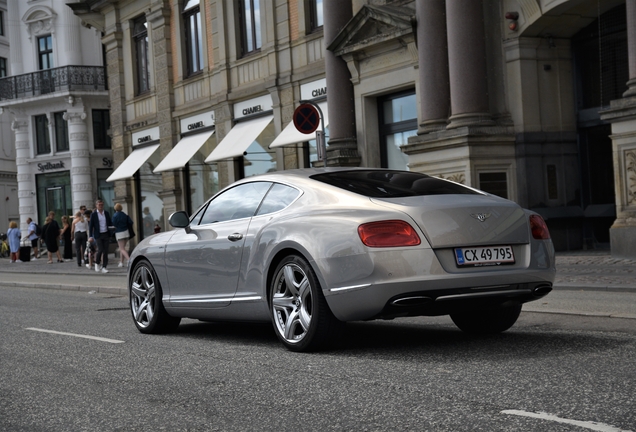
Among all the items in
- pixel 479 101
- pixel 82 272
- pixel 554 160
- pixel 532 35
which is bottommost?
pixel 82 272

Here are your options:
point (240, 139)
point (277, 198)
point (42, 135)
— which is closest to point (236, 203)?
point (277, 198)

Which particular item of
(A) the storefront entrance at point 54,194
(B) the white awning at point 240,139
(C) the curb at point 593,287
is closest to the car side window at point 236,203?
(C) the curb at point 593,287

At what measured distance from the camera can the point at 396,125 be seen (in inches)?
914

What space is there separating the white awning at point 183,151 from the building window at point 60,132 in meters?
18.5

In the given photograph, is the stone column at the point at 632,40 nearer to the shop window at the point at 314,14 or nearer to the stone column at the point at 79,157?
the shop window at the point at 314,14

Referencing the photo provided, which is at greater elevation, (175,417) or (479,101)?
(479,101)

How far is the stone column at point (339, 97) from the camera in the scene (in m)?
23.6

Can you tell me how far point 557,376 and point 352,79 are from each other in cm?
1826

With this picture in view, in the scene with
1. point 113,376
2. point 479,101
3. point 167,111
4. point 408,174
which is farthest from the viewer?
point 167,111

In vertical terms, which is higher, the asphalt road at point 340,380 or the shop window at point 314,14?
the shop window at point 314,14

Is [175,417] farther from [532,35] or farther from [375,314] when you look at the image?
[532,35]

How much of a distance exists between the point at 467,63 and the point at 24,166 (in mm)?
35288

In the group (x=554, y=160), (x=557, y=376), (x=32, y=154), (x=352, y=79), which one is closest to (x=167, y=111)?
(x=352, y=79)

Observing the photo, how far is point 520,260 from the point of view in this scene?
720 cm
